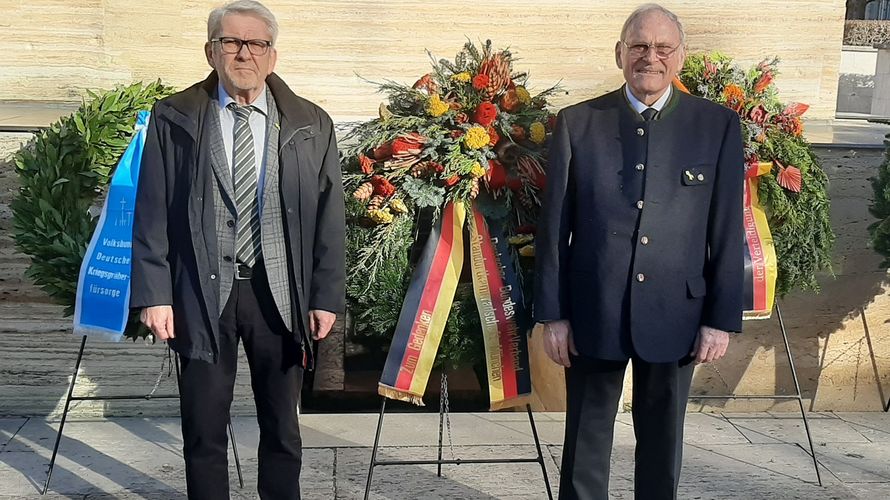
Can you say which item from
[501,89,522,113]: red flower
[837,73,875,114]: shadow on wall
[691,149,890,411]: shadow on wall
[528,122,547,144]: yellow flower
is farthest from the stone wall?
[837,73,875,114]: shadow on wall

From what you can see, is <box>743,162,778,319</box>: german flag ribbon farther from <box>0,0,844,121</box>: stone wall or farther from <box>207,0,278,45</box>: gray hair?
<box>207,0,278,45</box>: gray hair

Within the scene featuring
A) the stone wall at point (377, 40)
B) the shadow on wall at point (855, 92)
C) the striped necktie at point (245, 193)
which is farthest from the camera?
the shadow on wall at point (855, 92)

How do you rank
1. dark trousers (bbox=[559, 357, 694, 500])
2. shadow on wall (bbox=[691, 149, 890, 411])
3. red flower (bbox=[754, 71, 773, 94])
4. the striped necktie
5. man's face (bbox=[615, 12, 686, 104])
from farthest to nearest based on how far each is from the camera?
shadow on wall (bbox=[691, 149, 890, 411])
red flower (bbox=[754, 71, 773, 94])
dark trousers (bbox=[559, 357, 694, 500])
the striped necktie
man's face (bbox=[615, 12, 686, 104])

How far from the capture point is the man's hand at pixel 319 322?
2947 millimetres

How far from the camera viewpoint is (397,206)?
333 cm

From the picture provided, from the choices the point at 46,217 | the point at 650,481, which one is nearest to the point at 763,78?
the point at 650,481

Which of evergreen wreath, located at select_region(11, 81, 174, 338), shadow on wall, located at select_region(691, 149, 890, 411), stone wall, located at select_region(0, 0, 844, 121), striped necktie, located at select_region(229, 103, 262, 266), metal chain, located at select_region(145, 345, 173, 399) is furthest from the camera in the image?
stone wall, located at select_region(0, 0, 844, 121)

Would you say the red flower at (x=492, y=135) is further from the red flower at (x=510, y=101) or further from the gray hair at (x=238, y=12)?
the gray hair at (x=238, y=12)

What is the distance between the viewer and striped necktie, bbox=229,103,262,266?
9.28ft

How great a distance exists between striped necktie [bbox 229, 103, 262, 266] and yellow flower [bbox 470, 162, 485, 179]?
855 mm

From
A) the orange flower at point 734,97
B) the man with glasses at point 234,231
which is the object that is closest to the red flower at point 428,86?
the man with glasses at point 234,231

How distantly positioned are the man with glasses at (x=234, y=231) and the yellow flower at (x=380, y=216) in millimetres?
339

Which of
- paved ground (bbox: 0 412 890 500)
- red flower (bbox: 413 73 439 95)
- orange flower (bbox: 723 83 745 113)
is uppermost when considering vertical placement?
orange flower (bbox: 723 83 745 113)

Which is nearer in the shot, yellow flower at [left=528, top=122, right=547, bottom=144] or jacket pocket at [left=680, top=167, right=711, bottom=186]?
jacket pocket at [left=680, top=167, right=711, bottom=186]
